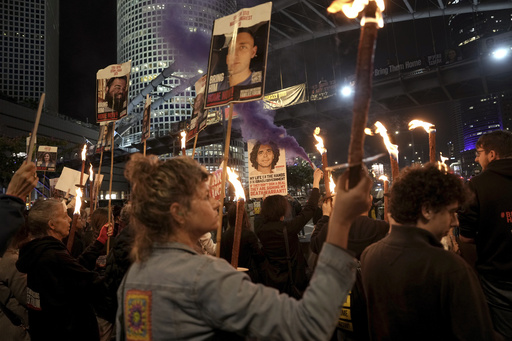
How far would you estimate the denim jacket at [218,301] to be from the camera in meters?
1.28

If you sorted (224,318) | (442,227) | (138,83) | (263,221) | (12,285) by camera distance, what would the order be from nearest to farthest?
(224,318) → (442,227) → (12,285) → (263,221) → (138,83)

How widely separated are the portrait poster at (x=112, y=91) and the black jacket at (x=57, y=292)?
4844 mm

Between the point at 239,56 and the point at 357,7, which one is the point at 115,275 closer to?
the point at 239,56

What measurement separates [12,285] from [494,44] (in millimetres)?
25739

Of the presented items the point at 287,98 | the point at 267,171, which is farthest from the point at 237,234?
the point at 287,98

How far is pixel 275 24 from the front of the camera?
31172mm

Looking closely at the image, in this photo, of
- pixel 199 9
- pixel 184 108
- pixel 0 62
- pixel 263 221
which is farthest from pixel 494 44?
pixel 0 62

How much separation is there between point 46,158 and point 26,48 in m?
92.2

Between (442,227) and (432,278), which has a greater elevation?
(442,227)

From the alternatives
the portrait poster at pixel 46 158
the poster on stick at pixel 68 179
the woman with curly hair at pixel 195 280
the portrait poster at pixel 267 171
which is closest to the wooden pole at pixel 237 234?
the woman with curly hair at pixel 195 280

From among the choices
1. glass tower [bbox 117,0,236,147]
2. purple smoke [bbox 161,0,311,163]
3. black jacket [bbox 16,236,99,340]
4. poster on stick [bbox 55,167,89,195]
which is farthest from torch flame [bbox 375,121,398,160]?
glass tower [bbox 117,0,236,147]

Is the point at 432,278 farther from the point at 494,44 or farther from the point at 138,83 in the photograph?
the point at 138,83

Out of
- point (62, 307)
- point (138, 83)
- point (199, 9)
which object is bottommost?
point (62, 307)

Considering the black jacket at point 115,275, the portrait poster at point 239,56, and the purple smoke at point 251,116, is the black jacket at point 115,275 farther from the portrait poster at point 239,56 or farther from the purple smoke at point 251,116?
the purple smoke at point 251,116
